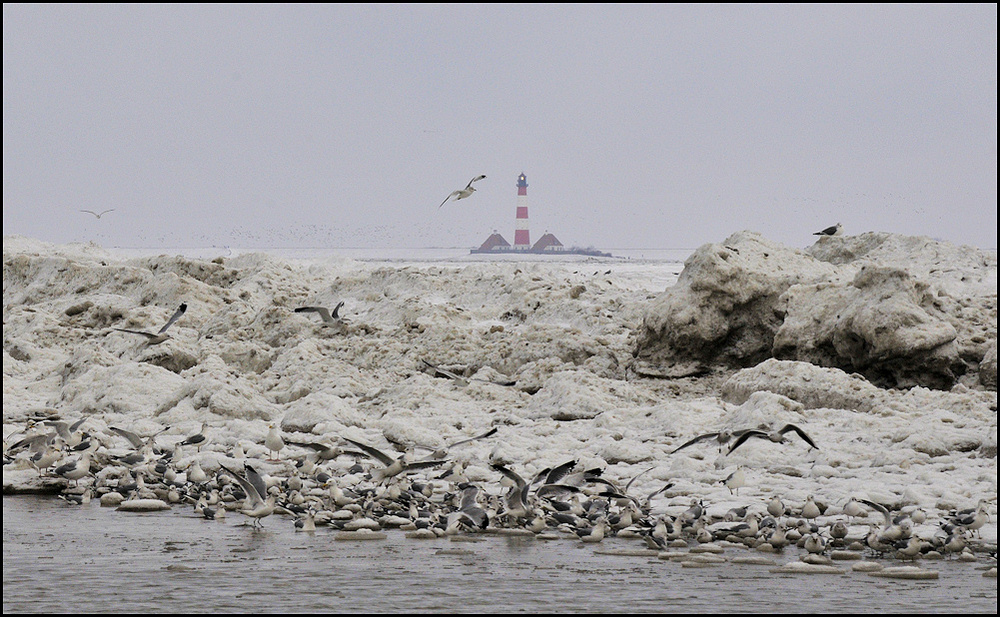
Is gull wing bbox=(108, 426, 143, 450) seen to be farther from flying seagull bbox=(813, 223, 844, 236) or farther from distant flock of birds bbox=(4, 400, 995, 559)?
flying seagull bbox=(813, 223, 844, 236)

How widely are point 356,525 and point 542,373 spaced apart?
217 inches

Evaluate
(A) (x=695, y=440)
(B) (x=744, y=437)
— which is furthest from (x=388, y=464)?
(B) (x=744, y=437)

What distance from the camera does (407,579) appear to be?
695 cm

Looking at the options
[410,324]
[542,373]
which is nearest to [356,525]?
[542,373]

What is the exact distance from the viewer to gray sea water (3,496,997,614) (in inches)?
247

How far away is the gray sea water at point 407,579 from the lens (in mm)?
6281

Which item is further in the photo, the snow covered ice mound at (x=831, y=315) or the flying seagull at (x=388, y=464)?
the snow covered ice mound at (x=831, y=315)

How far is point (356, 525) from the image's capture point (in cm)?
843

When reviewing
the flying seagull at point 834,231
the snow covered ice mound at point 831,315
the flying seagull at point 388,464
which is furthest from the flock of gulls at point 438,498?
the flying seagull at point 834,231

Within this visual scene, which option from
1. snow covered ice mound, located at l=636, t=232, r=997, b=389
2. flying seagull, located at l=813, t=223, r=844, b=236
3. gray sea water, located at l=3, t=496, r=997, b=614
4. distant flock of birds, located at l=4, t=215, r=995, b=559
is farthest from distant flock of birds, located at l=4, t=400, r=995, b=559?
flying seagull, located at l=813, t=223, r=844, b=236

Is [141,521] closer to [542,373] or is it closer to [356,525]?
[356,525]

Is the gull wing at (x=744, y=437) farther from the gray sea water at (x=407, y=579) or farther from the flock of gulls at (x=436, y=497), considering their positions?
the gray sea water at (x=407, y=579)

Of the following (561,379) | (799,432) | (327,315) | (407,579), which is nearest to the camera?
(407,579)

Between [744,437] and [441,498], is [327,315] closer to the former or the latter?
[441,498]
